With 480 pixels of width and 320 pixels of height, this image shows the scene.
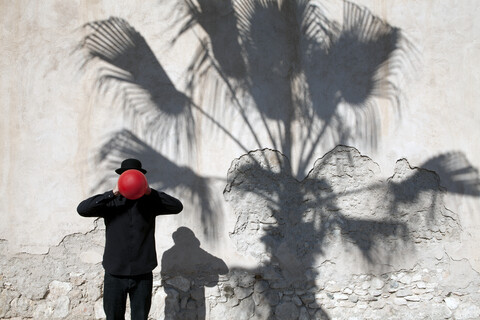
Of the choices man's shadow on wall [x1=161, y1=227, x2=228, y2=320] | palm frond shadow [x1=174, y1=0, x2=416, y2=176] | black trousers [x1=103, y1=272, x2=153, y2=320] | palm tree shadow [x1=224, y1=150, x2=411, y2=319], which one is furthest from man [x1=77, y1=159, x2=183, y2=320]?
palm frond shadow [x1=174, y1=0, x2=416, y2=176]

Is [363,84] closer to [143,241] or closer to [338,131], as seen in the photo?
[338,131]

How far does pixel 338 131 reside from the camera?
154 inches

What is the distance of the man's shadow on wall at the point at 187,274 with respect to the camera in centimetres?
373

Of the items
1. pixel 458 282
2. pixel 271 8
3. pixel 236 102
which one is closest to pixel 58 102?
pixel 236 102

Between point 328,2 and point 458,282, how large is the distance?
2612mm

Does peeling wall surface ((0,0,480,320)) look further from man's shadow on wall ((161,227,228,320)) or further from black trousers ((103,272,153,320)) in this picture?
black trousers ((103,272,153,320))

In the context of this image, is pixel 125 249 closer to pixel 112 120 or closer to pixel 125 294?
pixel 125 294

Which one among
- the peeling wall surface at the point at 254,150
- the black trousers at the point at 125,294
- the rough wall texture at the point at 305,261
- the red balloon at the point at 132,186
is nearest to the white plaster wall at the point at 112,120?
the peeling wall surface at the point at 254,150

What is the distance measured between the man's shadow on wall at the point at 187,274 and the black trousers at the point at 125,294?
2.40 ft

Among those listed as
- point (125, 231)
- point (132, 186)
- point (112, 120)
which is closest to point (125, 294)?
point (125, 231)

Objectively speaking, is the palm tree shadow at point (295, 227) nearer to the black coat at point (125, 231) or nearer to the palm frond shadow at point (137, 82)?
the palm frond shadow at point (137, 82)

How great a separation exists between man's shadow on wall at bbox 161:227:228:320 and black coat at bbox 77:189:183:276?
78 centimetres

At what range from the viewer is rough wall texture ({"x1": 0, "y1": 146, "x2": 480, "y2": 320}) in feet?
12.2

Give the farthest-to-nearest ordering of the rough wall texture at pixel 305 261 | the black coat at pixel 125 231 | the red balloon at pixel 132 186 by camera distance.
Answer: the rough wall texture at pixel 305 261
the black coat at pixel 125 231
the red balloon at pixel 132 186
